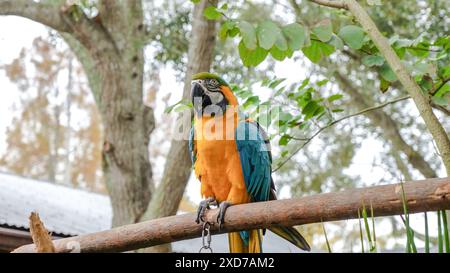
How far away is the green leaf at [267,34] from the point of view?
1612 mm

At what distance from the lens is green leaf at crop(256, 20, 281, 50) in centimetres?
161

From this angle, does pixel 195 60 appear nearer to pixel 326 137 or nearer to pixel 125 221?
pixel 125 221

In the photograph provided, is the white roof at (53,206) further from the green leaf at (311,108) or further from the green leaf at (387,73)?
the green leaf at (387,73)

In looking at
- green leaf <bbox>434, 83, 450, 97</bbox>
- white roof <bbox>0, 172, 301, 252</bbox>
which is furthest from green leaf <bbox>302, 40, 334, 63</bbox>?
white roof <bbox>0, 172, 301, 252</bbox>

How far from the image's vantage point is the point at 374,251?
49.0 inches

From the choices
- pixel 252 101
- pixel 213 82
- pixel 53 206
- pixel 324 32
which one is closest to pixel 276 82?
pixel 252 101

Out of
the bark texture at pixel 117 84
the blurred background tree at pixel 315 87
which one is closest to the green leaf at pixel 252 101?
the blurred background tree at pixel 315 87

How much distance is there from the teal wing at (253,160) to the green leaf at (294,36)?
0.55 meters

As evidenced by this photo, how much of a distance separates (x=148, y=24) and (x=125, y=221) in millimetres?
2142

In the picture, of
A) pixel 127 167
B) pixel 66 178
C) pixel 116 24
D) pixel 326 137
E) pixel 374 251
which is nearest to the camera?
pixel 374 251

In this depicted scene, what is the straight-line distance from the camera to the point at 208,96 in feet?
7.02

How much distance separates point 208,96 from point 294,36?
55 centimetres

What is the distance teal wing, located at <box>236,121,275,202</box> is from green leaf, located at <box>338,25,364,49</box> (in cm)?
51

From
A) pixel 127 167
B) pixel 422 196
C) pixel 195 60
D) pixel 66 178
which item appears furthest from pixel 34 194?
pixel 66 178
